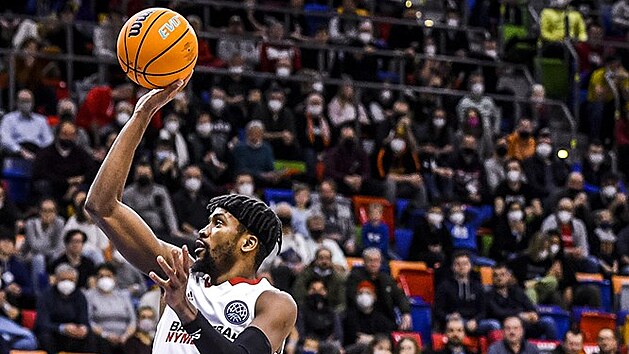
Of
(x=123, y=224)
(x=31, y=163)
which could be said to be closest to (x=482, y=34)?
(x=31, y=163)

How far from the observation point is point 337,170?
18.5 metres

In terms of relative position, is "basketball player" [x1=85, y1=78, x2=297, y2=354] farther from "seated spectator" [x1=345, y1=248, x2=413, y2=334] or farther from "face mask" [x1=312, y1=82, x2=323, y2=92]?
"face mask" [x1=312, y1=82, x2=323, y2=92]

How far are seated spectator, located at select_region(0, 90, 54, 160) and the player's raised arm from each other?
10.7 m

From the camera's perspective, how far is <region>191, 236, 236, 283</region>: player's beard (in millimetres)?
6285

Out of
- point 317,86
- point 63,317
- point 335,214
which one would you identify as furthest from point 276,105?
point 63,317

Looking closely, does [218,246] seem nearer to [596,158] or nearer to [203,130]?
[203,130]

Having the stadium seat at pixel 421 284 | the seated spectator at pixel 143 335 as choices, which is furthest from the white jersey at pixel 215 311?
the stadium seat at pixel 421 284

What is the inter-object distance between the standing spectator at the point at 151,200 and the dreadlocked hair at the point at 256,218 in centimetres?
968

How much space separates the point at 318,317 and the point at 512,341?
1.95 m

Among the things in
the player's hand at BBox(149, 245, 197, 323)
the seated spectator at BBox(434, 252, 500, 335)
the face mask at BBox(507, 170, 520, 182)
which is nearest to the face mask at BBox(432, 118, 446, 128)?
the face mask at BBox(507, 170, 520, 182)

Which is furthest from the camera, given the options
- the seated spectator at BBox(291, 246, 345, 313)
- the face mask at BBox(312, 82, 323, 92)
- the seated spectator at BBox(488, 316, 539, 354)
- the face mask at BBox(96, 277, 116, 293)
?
the face mask at BBox(312, 82, 323, 92)

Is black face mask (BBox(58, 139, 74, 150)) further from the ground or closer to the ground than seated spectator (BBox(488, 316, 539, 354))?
further from the ground

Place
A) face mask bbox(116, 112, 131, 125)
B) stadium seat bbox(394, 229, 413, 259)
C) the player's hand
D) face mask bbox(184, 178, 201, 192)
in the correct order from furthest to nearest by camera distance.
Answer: stadium seat bbox(394, 229, 413, 259) → face mask bbox(116, 112, 131, 125) → face mask bbox(184, 178, 201, 192) → the player's hand

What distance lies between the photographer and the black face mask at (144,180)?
53.0 ft
